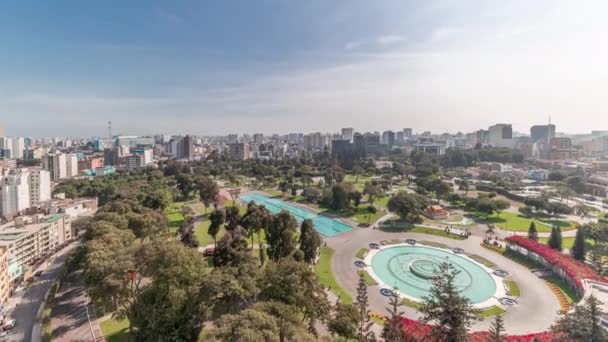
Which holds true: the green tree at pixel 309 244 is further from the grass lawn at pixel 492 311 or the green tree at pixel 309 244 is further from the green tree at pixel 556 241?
the green tree at pixel 556 241

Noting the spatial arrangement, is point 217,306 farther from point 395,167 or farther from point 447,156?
point 447,156

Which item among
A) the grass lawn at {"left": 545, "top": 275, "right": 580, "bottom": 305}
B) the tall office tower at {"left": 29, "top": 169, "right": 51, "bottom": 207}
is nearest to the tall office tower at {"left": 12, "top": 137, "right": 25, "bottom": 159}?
the tall office tower at {"left": 29, "top": 169, "right": 51, "bottom": 207}

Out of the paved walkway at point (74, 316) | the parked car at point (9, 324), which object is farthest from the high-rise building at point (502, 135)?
the parked car at point (9, 324)

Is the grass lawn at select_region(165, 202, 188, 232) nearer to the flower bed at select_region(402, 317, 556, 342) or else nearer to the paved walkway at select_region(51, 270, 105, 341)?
the paved walkway at select_region(51, 270, 105, 341)

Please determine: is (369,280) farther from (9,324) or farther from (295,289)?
(9,324)

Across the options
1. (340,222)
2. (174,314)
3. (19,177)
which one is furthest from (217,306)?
(19,177)
